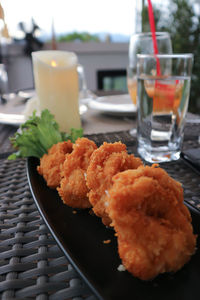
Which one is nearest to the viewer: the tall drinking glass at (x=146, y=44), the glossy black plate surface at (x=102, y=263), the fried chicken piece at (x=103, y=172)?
the glossy black plate surface at (x=102, y=263)

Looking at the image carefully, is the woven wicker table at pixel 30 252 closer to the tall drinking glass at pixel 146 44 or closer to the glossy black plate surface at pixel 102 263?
the glossy black plate surface at pixel 102 263

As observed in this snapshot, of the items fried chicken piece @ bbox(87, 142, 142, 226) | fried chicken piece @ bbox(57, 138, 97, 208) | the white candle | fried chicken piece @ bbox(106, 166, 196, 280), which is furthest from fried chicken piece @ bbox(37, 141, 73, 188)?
the white candle

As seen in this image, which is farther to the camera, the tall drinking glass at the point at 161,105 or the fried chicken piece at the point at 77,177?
the tall drinking glass at the point at 161,105

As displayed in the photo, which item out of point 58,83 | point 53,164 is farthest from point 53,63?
point 53,164

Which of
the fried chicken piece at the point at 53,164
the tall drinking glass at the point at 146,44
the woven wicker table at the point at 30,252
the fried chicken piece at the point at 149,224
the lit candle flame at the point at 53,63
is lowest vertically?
the woven wicker table at the point at 30,252

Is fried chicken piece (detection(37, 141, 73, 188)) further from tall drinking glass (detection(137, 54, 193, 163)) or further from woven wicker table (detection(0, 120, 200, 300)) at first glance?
tall drinking glass (detection(137, 54, 193, 163))

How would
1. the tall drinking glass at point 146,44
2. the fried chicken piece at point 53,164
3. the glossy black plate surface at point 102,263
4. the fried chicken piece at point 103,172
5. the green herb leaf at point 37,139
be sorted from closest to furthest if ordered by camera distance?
1. the glossy black plate surface at point 102,263
2. the fried chicken piece at point 103,172
3. the fried chicken piece at point 53,164
4. the green herb leaf at point 37,139
5. the tall drinking glass at point 146,44

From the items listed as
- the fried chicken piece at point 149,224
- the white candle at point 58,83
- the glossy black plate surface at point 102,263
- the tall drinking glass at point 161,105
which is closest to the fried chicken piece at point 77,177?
the glossy black plate surface at point 102,263

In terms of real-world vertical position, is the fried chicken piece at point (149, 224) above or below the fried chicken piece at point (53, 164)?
above
